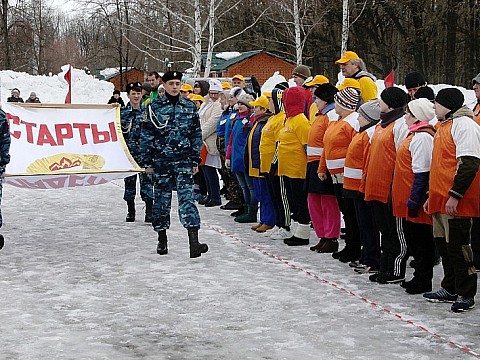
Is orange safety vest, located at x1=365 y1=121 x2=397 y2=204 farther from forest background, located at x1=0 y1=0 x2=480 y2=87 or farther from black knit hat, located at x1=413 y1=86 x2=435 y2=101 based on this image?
forest background, located at x1=0 y1=0 x2=480 y2=87

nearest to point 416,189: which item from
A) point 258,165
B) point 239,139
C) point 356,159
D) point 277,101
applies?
point 356,159

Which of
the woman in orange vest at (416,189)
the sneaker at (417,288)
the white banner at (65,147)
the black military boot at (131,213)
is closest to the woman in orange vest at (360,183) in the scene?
the woman in orange vest at (416,189)

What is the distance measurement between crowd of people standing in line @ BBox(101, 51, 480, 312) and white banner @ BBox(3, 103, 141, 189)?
1.88ft

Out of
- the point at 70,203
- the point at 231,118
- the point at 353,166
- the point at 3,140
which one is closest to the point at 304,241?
the point at 353,166

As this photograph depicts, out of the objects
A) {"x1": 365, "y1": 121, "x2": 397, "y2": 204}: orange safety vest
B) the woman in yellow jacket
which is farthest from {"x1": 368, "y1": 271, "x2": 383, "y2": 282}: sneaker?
the woman in yellow jacket

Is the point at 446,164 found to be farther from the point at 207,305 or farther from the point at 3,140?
the point at 3,140

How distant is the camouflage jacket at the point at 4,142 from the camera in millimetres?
9203

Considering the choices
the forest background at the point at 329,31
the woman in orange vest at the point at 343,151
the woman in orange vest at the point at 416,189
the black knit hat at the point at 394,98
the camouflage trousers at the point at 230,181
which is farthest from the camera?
the forest background at the point at 329,31

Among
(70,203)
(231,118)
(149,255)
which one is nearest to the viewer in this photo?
(149,255)

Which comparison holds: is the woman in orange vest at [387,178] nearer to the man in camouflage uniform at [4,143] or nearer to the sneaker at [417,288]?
the sneaker at [417,288]

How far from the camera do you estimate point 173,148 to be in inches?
349

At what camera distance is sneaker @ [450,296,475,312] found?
654 centimetres

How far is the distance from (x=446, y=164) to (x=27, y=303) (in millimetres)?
3792

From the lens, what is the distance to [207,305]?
6.86m
